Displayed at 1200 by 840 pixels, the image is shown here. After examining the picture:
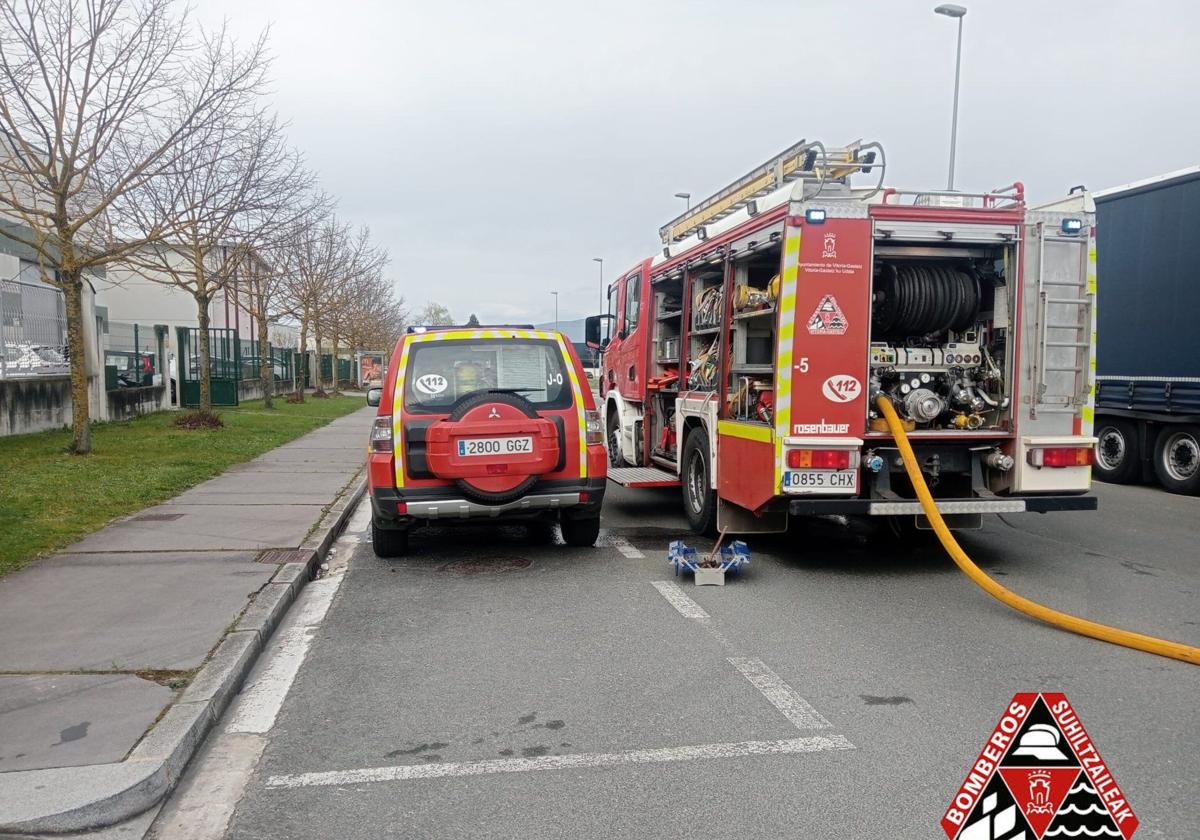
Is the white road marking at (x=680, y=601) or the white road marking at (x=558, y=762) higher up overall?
the white road marking at (x=558, y=762)

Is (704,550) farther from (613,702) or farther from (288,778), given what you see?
(288,778)

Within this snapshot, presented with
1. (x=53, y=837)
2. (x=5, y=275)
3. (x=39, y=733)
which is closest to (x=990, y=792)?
(x=53, y=837)

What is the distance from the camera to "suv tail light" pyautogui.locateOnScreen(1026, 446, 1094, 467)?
24.1ft

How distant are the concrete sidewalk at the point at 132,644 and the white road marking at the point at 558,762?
60 centimetres

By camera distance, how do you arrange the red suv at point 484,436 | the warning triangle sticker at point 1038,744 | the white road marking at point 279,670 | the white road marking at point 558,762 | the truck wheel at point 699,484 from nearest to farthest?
the warning triangle sticker at point 1038,744
the white road marking at point 558,762
the white road marking at point 279,670
the red suv at point 484,436
the truck wheel at point 699,484

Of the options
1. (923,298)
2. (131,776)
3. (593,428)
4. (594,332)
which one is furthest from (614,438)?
(131,776)

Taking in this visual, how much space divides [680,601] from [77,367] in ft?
36.8

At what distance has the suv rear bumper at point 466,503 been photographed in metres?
7.45

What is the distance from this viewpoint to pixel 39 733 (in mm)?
4031

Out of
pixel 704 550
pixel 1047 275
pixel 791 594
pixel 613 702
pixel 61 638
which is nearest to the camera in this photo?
pixel 613 702

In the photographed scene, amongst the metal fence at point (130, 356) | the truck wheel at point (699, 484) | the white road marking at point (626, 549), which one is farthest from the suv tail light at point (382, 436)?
the metal fence at point (130, 356)

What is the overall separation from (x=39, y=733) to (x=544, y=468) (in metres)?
4.08

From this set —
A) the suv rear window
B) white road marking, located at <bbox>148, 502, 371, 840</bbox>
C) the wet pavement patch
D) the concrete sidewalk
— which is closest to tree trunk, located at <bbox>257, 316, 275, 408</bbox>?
the concrete sidewalk

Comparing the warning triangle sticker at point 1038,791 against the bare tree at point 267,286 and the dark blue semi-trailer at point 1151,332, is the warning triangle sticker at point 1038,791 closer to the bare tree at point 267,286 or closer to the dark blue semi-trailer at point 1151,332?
the dark blue semi-trailer at point 1151,332
